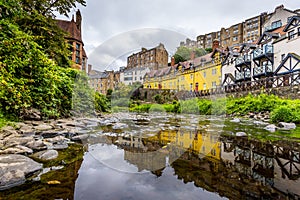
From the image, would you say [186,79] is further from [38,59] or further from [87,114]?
[38,59]

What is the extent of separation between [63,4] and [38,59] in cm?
700

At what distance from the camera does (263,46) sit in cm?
2519

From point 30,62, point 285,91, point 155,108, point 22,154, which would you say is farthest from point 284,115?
point 155,108

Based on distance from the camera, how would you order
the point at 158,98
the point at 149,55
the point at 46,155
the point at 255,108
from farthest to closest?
the point at 158,98, the point at 149,55, the point at 255,108, the point at 46,155

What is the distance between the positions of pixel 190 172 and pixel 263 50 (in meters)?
26.5

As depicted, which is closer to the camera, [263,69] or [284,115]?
[284,115]

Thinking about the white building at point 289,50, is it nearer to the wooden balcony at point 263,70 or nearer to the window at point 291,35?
the window at point 291,35

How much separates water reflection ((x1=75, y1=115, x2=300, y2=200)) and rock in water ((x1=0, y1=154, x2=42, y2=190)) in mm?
833

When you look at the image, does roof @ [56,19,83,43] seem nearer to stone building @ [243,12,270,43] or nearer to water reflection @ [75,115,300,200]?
water reflection @ [75,115,300,200]

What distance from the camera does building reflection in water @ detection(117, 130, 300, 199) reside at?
294 centimetres

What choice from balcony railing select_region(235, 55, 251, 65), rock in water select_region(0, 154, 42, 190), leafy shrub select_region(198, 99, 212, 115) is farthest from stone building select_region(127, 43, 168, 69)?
balcony railing select_region(235, 55, 251, 65)

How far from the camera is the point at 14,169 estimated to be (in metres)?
3.11

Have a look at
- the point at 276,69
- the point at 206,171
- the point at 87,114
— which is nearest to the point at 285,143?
the point at 206,171

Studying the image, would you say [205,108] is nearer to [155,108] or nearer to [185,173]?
[155,108]
